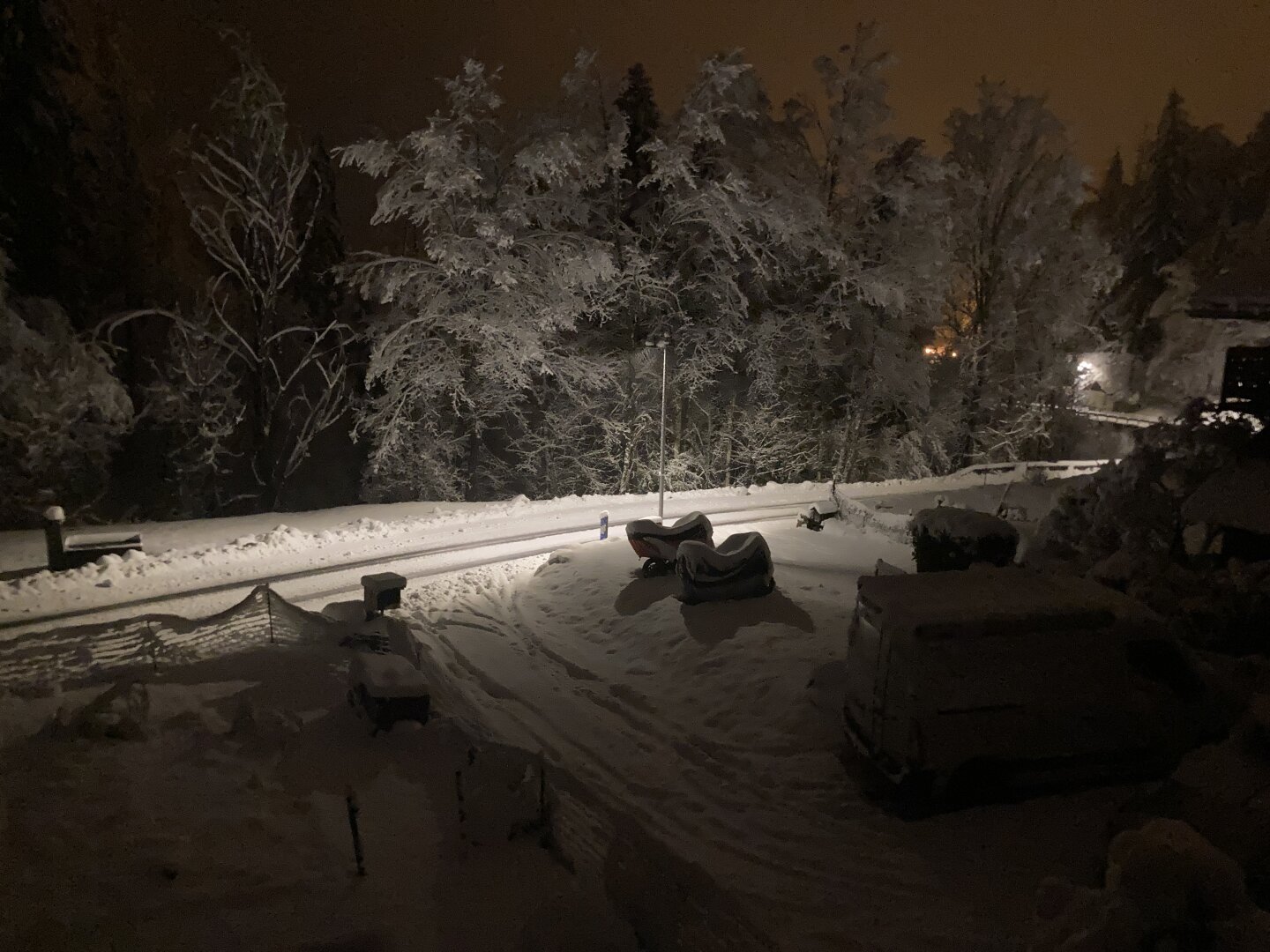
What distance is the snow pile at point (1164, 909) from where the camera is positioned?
414 centimetres

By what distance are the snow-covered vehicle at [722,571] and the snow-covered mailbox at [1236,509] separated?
6.62m

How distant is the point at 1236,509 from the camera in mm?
11227

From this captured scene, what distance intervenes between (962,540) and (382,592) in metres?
8.88

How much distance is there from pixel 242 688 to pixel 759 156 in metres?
23.6

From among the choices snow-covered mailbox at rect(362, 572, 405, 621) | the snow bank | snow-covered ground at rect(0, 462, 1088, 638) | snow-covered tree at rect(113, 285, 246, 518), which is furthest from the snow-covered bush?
snow-covered tree at rect(113, 285, 246, 518)

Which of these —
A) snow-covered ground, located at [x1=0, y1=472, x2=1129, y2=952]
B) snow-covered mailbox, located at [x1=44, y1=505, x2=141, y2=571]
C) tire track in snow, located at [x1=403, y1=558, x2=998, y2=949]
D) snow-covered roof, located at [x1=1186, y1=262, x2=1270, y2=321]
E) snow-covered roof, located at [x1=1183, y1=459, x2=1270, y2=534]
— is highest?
snow-covered roof, located at [x1=1186, y1=262, x2=1270, y2=321]

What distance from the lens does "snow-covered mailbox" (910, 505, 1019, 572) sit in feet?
39.3

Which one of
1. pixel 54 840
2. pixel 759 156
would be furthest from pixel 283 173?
pixel 54 840

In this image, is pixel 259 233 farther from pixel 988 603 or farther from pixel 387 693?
pixel 988 603

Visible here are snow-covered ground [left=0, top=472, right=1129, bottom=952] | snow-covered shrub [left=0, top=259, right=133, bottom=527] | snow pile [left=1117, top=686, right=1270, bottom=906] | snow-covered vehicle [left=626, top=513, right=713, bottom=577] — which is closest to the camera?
snow-covered ground [left=0, top=472, right=1129, bottom=952]

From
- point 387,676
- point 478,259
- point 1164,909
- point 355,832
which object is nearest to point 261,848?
point 355,832

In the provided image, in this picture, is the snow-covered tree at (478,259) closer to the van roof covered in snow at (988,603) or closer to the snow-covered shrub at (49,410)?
the snow-covered shrub at (49,410)

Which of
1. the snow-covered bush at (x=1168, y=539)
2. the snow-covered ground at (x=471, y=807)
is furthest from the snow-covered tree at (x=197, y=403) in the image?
the snow-covered bush at (x=1168, y=539)

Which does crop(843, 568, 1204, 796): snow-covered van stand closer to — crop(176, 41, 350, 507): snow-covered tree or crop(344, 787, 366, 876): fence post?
crop(344, 787, 366, 876): fence post
